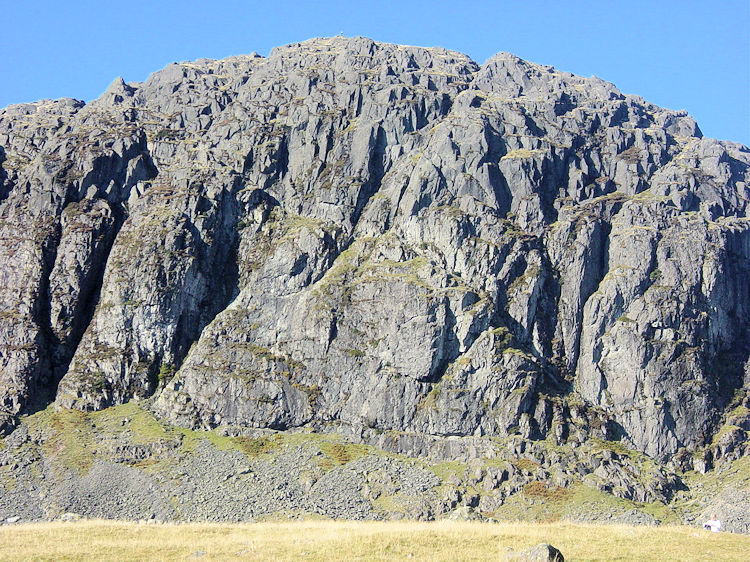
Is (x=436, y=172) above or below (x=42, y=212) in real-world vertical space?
above

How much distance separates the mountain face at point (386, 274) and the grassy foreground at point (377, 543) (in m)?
80.2

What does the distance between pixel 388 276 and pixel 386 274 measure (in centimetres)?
106

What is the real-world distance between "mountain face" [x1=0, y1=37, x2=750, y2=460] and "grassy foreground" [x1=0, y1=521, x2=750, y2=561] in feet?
263

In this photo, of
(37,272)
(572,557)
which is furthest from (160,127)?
(572,557)

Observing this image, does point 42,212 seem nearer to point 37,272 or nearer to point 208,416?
point 37,272

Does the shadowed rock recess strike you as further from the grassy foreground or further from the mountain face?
the grassy foreground

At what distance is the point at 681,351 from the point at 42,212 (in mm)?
147017

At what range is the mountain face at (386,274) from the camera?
5325 inches

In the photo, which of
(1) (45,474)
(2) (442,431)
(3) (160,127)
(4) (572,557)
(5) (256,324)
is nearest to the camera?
(4) (572,557)

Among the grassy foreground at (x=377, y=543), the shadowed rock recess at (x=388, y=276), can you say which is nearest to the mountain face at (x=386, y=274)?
the shadowed rock recess at (x=388, y=276)

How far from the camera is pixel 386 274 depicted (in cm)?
14775

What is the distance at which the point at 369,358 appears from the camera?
5512 inches

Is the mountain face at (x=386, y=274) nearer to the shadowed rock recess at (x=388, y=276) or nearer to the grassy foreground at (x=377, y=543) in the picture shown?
the shadowed rock recess at (x=388, y=276)

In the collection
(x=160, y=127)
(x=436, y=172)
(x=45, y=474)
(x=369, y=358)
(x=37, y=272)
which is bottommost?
(x=45, y=474)
